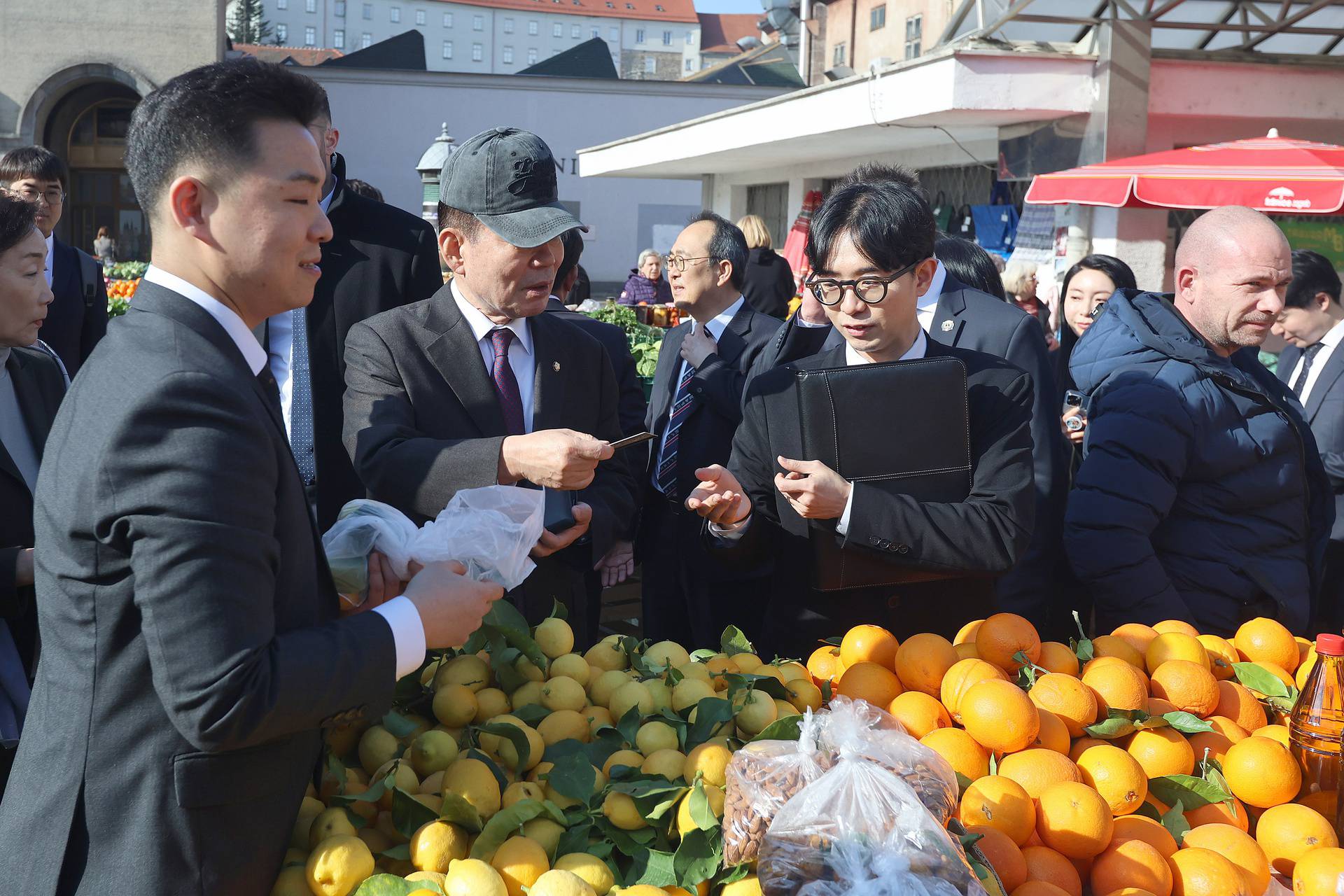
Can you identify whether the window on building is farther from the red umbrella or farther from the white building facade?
the white building facade

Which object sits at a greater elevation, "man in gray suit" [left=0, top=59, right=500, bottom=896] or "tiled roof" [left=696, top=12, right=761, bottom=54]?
"tiled roof" [left=696, top=12, right=761, bottom=54]

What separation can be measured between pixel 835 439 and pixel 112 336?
57.6 inches

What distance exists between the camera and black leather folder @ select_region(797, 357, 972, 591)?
2330mm

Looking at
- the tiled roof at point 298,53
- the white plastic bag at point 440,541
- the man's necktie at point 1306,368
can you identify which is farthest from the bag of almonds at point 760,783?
the tiled roof at point 298,53

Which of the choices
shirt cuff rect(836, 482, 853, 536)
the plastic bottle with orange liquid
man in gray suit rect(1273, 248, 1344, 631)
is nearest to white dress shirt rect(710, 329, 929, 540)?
shirt cuff rect(836, 482, 853, 536)

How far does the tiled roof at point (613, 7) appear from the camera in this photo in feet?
288

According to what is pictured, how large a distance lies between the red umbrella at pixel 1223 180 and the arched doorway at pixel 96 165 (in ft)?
85.9

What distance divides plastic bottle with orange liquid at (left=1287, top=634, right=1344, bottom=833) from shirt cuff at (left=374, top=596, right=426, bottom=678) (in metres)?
1.47

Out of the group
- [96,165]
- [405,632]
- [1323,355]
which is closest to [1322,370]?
[1323,355]

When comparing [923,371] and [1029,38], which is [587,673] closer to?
[923,371]

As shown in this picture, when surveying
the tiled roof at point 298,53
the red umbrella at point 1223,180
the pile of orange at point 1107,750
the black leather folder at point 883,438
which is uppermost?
the tiled roof at point 298,53

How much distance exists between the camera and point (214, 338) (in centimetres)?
132

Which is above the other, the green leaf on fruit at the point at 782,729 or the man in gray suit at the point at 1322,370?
the man in gray suit at the point at 1322,370

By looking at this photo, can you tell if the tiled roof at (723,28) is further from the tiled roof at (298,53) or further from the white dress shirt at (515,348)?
the white dress shirt at (515,348)
